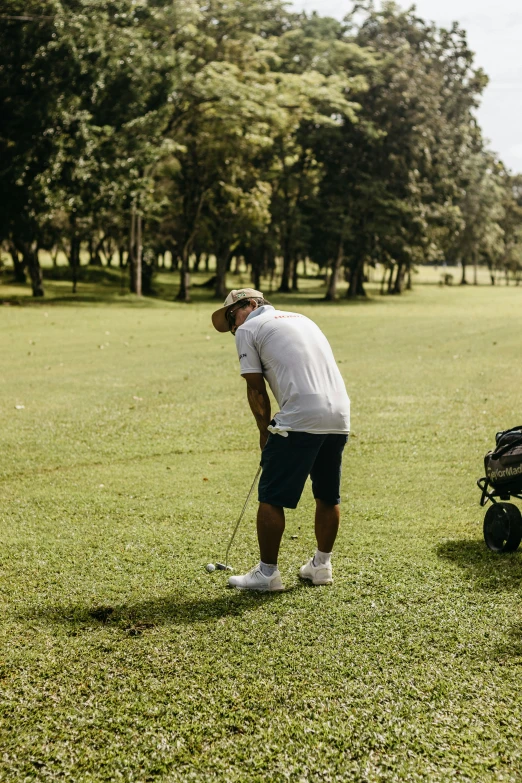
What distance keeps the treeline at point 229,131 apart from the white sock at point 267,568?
29179mm

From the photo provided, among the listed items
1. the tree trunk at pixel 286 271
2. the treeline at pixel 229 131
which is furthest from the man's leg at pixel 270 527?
the tree trunk at pixel 286 271

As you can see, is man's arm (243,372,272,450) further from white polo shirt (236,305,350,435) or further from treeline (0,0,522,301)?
treeline (0,0,522,301)

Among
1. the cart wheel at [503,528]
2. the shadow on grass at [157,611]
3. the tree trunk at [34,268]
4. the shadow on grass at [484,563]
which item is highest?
the tree trunk at [34,268]

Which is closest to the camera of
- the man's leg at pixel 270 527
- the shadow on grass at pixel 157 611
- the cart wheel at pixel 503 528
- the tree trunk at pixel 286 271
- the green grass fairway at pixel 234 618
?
the green grass fairway at pixel 234 618

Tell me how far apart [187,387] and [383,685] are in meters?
10.8

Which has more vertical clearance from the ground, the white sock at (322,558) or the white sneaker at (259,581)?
the white sock at (322,558)

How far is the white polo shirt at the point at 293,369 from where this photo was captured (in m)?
5.23

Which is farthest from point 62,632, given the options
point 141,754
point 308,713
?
point 308,713

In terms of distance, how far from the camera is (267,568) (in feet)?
18.4

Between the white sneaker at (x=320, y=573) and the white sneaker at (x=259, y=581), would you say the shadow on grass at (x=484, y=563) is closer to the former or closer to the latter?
the white sneaker at (x=320, y=573)

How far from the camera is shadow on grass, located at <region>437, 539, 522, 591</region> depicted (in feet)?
19.0

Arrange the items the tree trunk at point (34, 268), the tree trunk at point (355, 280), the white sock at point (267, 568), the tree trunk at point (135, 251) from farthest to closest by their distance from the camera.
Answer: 1. the tree trunk at point (355, 280)
2. the tree trunk at point (135, 251)
3. the tree trunk at point (34, 268)
4. the white sock at point (267, 568)

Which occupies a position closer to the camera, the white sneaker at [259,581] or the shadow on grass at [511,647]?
the shadow on grass at [511,647]

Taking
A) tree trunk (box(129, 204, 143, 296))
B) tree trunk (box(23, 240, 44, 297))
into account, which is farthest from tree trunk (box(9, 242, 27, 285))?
tree trunk (box(129, 204, 143, 296))
